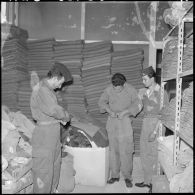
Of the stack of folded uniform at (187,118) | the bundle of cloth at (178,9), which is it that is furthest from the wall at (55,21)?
the stack of folded uniform at (187,118)

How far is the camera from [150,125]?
275 centimetres

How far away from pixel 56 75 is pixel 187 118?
0.93 m

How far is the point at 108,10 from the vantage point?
3203 millimetres

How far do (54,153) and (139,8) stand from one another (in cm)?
201

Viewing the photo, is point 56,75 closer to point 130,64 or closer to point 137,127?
point 130,64

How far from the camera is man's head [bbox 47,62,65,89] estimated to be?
1872 millimetres

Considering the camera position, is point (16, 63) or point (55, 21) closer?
point (16, 63)

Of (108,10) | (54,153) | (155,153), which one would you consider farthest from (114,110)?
(108,10)

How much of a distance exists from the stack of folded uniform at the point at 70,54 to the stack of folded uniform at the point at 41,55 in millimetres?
73

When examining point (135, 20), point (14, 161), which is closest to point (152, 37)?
point (135, 20)

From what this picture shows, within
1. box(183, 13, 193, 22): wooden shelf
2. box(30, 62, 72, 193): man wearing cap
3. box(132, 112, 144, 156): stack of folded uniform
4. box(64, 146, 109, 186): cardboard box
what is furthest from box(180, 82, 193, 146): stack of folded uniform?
box(132, 112, 144, 156): stack of folded uniform

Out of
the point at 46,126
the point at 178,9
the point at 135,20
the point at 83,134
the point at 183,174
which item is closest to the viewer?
the point at 183,174

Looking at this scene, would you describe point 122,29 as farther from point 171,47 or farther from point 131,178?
point 131,178

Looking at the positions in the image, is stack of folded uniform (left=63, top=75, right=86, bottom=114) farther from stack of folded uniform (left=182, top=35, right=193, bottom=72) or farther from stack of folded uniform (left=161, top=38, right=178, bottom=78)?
stack of folded uniform (left=182, top=35, right=193, bottom=72)
